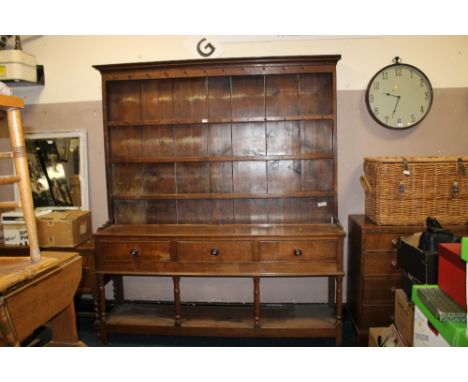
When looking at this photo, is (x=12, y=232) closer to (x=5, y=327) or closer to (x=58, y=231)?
(x=58, y=231)

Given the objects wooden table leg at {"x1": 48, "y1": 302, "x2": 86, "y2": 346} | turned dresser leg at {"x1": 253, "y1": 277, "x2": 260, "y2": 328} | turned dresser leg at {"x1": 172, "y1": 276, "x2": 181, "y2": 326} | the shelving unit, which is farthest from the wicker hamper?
wooden table leg at {"x1": 48, "y1": 302, "x2": 86, "y2": 346}

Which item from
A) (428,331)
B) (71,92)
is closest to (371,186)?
(428,331)

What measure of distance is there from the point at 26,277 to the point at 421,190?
7.73ft

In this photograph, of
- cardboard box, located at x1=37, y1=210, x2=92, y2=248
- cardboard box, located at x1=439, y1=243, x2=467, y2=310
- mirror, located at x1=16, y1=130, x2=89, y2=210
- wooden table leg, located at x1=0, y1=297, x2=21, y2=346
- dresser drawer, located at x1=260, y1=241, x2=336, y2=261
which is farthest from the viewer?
mirror, located at x1=16, y1=130, x2=89, y2=210

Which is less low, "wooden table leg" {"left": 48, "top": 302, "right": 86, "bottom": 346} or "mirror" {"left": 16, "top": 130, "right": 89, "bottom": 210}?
"mirror" {"left": 16, "top": 130, "right": 89, "bottom": 210}

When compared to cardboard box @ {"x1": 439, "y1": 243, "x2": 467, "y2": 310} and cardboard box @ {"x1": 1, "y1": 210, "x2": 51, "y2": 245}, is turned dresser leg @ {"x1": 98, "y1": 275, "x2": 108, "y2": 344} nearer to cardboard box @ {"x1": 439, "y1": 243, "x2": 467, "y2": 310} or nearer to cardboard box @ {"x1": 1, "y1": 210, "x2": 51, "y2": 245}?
cardboard box @ {"x1": 1, "y1": 210, "x2": 51, "y2": 245}

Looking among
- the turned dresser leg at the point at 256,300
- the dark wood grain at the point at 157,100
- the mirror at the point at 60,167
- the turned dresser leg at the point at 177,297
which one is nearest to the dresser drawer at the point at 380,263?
the turned dresser leg at the point at 256,300

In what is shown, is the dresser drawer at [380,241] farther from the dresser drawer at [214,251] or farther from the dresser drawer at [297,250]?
the dresser drawer at [214,251]

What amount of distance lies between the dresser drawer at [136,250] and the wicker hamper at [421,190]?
1.55m

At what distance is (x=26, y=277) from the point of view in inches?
33.4

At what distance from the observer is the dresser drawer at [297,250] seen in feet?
7.50

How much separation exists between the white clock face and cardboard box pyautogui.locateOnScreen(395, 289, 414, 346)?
145 cm

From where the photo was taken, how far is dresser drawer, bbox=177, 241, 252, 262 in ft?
7.64

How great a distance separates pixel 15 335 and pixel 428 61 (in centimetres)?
313
